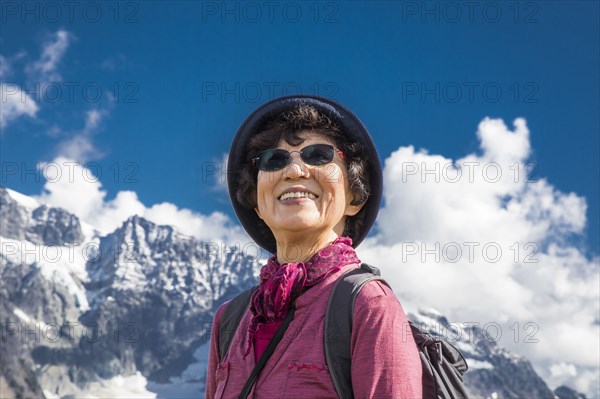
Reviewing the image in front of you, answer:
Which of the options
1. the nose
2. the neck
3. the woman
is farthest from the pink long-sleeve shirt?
the nose

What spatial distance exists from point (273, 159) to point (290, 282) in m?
0.79

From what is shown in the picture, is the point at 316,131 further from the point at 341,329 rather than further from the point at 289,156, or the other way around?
the point at 341,329

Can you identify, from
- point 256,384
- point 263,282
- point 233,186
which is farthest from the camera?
point 233,186

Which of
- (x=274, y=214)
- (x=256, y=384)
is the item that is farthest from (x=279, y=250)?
(x=256, y=384)

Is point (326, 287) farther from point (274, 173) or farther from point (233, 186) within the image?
point (233, 186)

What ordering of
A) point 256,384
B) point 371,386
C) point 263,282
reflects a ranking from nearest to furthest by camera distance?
point 371,386, point 256,384, point 263,282

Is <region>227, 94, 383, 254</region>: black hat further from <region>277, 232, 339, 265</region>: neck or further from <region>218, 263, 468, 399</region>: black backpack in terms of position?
<region>218, 263, 468, 399</region>: black backpack

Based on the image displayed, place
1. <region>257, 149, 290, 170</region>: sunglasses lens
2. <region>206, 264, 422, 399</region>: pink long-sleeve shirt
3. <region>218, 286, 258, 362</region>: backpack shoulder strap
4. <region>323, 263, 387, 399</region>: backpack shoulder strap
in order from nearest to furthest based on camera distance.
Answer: <region>206, 264, 422, 399</region>: pink long-sleeve shirt < <region>323, 263, 387, 399</region>: backpack shoulder strap < <region>257, 149, 290, 170</region>: sunglasses lens < <region>218, 286, 258, 362</region>: backpack shoulder strap

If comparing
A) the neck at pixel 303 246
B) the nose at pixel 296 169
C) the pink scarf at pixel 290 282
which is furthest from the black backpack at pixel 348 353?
the nose at pixel 296 169

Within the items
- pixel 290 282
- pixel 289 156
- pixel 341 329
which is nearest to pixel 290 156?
pixel 289 156

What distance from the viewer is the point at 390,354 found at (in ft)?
10.4

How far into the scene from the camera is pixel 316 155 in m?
4.05

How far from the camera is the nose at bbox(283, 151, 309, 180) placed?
158 inches

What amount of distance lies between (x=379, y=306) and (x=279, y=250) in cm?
102
